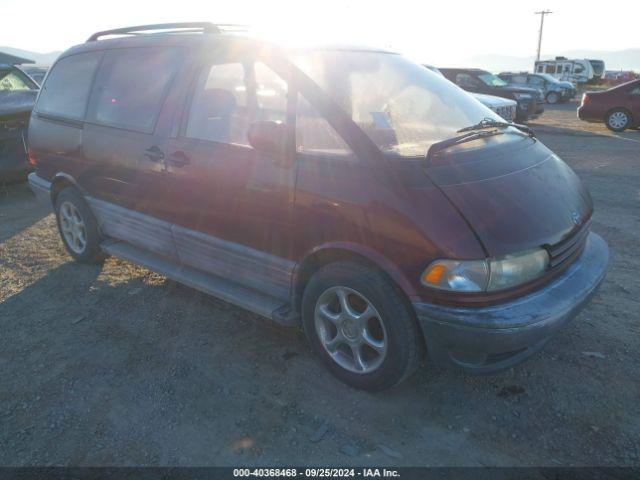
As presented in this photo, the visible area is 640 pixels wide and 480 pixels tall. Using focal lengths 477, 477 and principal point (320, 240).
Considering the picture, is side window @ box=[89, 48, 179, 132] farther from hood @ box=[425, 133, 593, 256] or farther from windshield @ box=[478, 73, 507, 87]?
windshield @ box=[478, 73, 507, 87]

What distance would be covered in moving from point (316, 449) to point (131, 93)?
2.95 metres

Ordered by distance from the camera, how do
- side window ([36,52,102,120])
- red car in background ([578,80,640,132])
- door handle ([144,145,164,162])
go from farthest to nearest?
red car in background ([578,80,640,132]) < side window ([36,52,102,120]) < door handle ([144,145,164,162])

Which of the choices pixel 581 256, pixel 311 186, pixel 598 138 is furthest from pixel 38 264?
pixel 598 138

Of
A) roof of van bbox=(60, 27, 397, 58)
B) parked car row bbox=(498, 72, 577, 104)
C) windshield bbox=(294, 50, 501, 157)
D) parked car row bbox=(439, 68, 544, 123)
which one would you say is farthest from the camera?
parked car row bbox=(498, 72, 577, 104)

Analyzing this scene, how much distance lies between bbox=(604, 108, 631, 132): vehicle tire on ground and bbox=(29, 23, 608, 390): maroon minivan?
12149 mm

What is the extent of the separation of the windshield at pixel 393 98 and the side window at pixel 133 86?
1.16m

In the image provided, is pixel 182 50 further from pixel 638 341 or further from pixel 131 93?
pixel 638 341

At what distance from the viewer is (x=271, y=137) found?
2.68 m

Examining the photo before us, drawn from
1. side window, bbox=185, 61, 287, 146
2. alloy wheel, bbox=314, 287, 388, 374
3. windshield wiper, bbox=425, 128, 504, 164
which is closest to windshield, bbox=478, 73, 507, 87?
windshield wiper, bbox=425, 128, 504, 164

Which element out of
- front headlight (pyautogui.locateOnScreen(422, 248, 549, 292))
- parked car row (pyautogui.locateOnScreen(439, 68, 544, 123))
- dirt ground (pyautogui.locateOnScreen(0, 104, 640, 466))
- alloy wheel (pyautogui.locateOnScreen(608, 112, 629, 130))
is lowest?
alloy wheel (pyautogui.locateOnScreen(608, 112, 629, 130))

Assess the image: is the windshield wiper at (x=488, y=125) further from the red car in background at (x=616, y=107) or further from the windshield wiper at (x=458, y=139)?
the red car in background at (x=616, y=107)

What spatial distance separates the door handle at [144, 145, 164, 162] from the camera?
11.2 ft

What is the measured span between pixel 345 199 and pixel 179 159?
138cm

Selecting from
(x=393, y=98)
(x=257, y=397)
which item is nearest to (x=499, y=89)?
(x=393, y=98)
